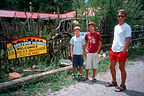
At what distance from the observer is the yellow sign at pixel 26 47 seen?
448 centimetres

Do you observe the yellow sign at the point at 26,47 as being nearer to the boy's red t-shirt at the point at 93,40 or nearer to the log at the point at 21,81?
the log at the point at 21,81

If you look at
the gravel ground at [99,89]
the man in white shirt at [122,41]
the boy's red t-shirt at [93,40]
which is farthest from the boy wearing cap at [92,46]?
the man in white shirt at [122,41]

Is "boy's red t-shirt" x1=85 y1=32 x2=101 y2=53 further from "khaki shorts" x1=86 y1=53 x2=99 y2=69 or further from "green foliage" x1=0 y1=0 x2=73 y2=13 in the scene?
"green foliage" x1=0 y1=0 x2=73 y2=13

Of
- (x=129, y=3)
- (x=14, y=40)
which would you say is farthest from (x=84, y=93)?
(x=129, y=3)

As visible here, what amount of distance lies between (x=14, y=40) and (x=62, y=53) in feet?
6.93

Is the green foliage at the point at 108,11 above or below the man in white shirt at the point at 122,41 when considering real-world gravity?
above

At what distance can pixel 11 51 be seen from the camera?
4.46 m

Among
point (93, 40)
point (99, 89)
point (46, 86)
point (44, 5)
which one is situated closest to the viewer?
point (99, 89)

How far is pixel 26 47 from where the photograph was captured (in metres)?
4.82

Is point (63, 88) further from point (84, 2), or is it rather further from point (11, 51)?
point (84, 2)

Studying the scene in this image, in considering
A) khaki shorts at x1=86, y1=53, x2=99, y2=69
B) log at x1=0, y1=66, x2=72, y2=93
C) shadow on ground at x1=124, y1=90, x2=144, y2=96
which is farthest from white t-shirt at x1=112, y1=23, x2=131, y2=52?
log at x1=0, y1=66, x2=72, y2=93

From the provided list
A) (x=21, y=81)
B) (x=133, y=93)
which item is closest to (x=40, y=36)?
(x=21, y=81)

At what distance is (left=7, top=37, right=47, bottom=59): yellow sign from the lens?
4.48m

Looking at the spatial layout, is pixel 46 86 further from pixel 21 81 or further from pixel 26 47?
pixel 26 47
